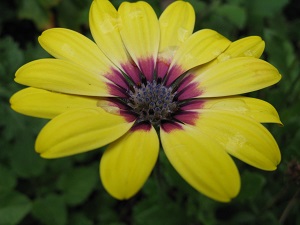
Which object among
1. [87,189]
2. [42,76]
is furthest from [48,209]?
[42,76]

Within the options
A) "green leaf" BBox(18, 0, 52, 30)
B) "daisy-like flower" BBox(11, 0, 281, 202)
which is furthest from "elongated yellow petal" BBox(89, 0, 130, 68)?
"green leaf" BBox(18, 0, 52, 30)

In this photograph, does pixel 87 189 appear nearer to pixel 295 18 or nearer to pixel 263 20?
pixel 263 20

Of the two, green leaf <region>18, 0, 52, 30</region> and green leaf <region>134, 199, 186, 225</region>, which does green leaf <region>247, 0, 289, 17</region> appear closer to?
green leaf <region>18, 0, 52, 30</region>

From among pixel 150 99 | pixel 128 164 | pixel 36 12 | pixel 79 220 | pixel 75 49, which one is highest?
pixel 75 49

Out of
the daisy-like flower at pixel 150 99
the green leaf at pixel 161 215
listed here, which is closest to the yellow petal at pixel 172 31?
the daisy-like flower at pixel 150 99

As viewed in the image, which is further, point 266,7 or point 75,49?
point 266,7

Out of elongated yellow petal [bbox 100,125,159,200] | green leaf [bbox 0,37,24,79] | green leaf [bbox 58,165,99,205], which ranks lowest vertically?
green leaf [bbox 58,165,99,205]

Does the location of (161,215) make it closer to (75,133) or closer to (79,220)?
(79,220)

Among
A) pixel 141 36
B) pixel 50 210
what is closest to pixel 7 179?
pixel 50 210
